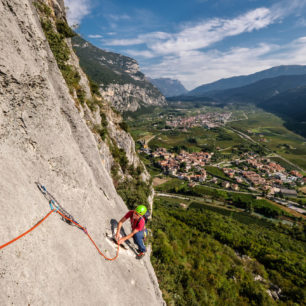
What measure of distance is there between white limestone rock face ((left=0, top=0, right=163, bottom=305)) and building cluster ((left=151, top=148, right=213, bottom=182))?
10730cm

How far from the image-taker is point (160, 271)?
650 inches

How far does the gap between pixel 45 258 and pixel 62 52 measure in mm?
21920

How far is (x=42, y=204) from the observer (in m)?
6.15

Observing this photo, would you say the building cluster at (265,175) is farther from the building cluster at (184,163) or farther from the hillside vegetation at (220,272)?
the hillside vegetation at (220,272)

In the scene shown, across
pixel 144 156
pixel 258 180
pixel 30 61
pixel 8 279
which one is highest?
pixel 30 61

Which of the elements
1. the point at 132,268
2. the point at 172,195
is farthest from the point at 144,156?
the point at 132,268

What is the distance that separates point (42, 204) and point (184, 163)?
12776 cm

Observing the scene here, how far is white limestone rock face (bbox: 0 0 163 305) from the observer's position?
187 inches

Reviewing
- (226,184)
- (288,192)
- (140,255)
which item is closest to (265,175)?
(288,192)

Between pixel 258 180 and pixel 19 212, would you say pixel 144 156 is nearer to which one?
pixel 258 180

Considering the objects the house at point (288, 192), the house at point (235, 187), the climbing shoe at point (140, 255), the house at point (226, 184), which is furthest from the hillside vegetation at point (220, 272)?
the house at point (288, 192)

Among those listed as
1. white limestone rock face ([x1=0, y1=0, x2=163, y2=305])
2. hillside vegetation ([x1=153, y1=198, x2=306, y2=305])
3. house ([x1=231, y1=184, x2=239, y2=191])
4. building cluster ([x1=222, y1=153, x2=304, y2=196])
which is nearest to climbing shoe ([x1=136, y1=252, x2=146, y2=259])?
white limestone rock face ([x1=0, y1=0, x2=163, y2=305])

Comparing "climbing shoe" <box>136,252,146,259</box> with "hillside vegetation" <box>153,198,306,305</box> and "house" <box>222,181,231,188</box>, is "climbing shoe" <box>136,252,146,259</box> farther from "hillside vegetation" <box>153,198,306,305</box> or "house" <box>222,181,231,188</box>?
"house" <box>222,181,231,188</box>

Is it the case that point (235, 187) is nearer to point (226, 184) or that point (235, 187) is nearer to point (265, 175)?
point (226, 184)
